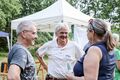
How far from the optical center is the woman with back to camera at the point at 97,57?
2.66m

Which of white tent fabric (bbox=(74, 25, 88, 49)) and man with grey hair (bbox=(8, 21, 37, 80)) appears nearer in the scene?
man with grey hair (bbox=(8, 21, 37, 80))

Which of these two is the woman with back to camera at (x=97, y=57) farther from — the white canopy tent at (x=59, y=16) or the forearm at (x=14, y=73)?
the white canopy tent at (x=59, y=16)

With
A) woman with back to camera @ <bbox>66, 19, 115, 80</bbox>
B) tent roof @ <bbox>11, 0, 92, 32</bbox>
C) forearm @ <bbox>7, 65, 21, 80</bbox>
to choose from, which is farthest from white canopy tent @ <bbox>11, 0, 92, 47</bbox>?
forearm @ <bbox>7, 65, 21, 80</bbox>

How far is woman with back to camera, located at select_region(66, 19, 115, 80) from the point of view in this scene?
266cm

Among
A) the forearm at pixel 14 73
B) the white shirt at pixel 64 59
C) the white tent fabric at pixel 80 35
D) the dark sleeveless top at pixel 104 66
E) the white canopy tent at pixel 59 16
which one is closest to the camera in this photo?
the forearm at pixel 14 73

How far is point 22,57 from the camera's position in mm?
2781

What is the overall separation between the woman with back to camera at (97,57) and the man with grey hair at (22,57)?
415mm

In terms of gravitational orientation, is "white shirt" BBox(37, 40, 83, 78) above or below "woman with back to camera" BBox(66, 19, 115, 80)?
below

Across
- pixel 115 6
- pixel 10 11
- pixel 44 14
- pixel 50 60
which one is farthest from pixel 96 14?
pixel 50 60

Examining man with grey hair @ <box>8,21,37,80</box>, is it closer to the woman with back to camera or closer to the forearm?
the forearm

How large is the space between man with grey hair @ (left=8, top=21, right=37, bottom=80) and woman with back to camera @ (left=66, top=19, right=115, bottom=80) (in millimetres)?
415

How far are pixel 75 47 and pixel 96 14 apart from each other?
114 ft

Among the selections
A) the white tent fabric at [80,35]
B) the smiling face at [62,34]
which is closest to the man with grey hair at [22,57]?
the smiling face at [62,34]

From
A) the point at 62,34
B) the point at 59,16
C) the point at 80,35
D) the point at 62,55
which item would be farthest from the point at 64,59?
the point at 80,35
